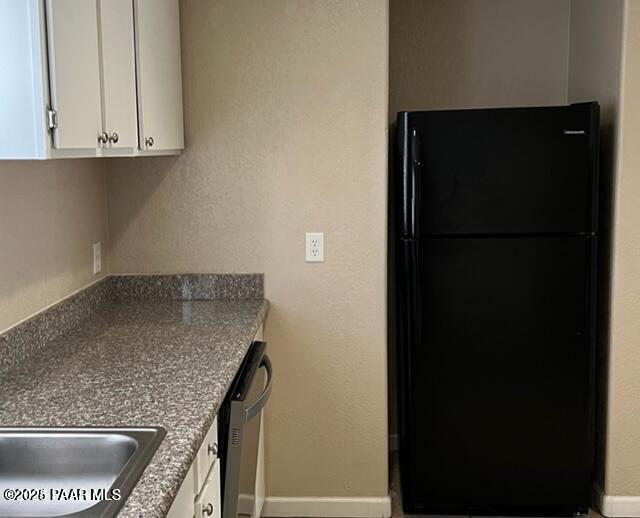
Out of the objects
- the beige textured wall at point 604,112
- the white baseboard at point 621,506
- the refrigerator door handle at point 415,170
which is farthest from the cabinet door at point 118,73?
the white baseboard at point 621,506

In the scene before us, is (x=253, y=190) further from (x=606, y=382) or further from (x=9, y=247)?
(x=606, y=382)

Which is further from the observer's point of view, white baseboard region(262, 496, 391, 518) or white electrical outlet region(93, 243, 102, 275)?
white baseboard region(262, 496, 391, 518)

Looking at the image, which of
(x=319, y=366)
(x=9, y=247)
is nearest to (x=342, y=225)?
(x=319, y=366)

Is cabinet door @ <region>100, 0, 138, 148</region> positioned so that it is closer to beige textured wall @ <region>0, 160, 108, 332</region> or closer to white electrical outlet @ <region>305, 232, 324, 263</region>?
beige textured wall @ <region>0, 160, 108, 332</region>

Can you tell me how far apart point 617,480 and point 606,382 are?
39cm

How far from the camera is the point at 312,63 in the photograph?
2.85 metres

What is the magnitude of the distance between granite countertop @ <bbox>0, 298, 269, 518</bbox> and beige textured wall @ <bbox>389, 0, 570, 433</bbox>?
4.49 ft

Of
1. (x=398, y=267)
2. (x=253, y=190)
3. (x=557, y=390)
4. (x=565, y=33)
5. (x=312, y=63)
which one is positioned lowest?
(x=557, y=390)

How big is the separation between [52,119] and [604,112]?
2.15m

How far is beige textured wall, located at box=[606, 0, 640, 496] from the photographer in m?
2.87

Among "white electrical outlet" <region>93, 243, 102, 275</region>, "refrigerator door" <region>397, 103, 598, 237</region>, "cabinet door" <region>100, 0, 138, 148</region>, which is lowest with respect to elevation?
"white electrical outlet" <region>93, 243, 102, 275</region>

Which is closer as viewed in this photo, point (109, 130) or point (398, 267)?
point (109, 130)

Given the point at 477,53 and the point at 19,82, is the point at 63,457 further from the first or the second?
the point at 477,53

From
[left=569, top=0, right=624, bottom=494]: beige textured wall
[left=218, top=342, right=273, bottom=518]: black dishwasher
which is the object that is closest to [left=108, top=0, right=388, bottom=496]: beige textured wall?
[left=218, top=342, right=273, bottom=518]: black dishwasher
